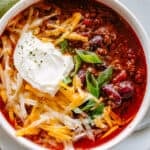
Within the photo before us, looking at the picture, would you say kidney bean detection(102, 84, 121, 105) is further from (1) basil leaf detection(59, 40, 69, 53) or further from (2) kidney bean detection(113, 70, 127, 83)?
(1) basil leaf detection(59, 40, 69, 53)

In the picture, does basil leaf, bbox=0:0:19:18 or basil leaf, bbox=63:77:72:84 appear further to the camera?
basil leaf, bbox=0:0:19:18

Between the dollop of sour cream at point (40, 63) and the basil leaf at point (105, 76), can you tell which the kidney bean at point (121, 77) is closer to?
the basil leaf at point (105, 76)

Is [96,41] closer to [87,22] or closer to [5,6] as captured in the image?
[87,22]

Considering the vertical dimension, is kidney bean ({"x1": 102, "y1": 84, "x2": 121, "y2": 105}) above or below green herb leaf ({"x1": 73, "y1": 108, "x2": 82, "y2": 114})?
above

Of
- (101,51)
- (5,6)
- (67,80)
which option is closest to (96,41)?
(101,51)

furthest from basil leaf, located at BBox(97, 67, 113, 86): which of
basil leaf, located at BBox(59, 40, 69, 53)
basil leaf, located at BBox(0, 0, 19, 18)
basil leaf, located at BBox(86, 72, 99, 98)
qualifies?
basil leaf, located at BBox(0, 0, 19, 18)

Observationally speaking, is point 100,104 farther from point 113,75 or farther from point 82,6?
point 82,6

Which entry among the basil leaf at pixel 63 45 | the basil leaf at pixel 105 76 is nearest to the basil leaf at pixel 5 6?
the basil leaf at pixel 63 45
